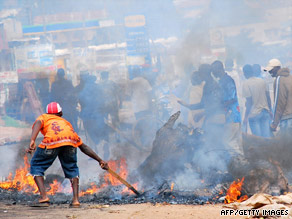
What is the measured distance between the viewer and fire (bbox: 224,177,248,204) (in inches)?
224

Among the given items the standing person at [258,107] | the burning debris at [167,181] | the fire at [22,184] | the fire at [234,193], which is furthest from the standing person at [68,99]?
the fire at [234,193]

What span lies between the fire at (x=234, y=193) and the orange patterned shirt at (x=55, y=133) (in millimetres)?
2135

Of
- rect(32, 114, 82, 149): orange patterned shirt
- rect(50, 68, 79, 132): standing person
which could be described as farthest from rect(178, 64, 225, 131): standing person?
rect(32, 114, 82, 149): orange patterned shirt

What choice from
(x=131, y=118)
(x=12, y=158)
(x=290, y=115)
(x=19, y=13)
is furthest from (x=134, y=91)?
(x=19, y=13)

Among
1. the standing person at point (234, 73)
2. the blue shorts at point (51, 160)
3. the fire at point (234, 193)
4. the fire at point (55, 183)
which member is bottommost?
the fire at point (234, 193)

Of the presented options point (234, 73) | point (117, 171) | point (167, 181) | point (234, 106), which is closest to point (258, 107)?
point (234, 106)

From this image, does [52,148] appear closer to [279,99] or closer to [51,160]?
[51,160]

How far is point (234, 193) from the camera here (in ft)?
19.1

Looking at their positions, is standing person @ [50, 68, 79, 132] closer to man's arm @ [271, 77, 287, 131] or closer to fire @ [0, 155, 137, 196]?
fire @ [0, 155, 137, 196]

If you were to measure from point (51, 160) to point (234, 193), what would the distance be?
8.08 ft

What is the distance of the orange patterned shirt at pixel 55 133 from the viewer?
5.19 m

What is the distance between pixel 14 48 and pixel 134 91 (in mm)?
6224

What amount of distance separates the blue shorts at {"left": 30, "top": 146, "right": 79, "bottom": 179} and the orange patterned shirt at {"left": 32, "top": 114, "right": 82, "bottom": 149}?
82 millimetres

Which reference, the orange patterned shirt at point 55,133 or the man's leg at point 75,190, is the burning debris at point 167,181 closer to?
the man's leg at point 75,190
